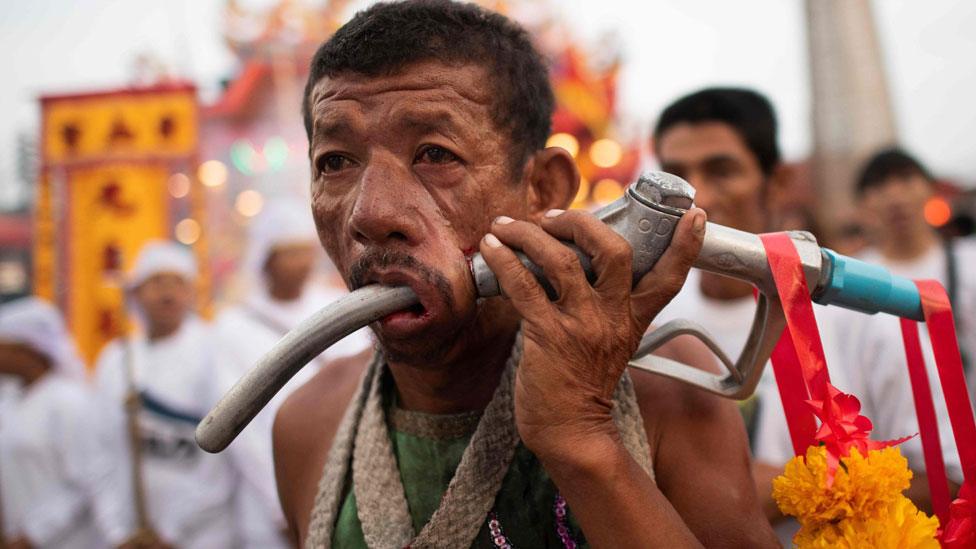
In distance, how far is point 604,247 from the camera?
130 centimetres

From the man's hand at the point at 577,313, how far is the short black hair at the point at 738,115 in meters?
2.19

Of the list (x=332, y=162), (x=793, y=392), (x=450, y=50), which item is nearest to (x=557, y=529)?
(x=793, y=392)

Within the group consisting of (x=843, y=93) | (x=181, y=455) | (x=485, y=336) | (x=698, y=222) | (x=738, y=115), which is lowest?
(x=181, y=455)

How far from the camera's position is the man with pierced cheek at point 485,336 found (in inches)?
52.5

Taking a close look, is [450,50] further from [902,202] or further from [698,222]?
[902,202]

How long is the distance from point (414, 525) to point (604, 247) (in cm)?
82

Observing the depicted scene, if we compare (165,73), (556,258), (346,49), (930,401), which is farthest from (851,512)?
(165,73)

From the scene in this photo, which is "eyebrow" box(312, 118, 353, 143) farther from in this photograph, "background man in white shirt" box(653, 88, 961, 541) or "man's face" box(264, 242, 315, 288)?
"man's face" box(264, 242, 315, 288)

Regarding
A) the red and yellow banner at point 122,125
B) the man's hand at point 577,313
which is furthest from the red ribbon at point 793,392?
the red and yellow banner at point 122,125

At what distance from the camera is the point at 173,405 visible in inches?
216

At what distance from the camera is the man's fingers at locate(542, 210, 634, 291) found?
4.27 ft

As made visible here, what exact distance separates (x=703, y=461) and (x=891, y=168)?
4202mm

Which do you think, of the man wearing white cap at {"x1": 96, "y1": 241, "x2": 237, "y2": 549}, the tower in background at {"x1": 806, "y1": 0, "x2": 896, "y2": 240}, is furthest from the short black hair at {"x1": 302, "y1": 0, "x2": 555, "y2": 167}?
the tower in background at {"x1": 806, "y1": 0, "x2": 896, "y2": 240}

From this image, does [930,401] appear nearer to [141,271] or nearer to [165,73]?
[141,271]
